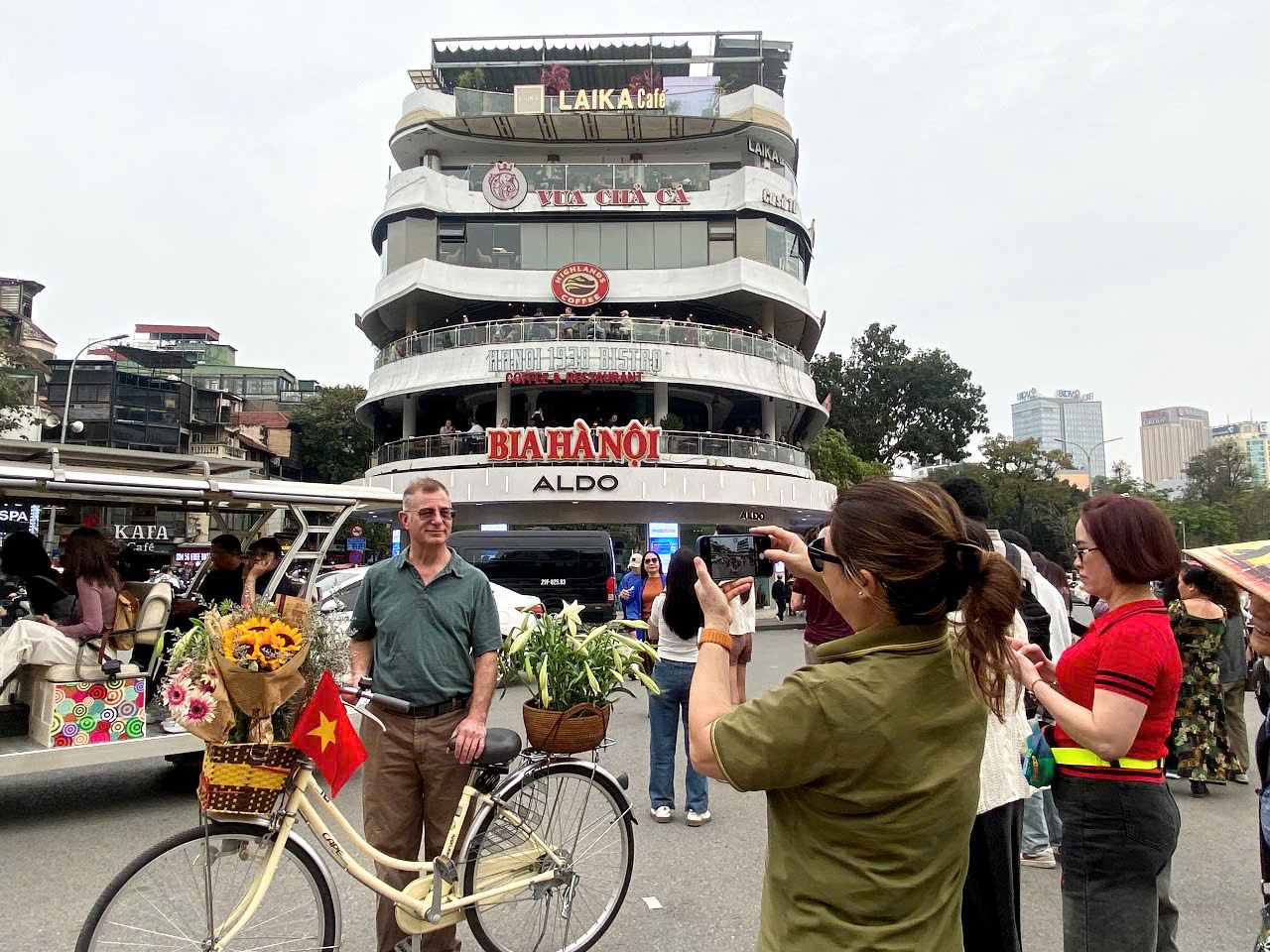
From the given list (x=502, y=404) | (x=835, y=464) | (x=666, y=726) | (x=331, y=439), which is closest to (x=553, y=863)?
(x=666, y=726)

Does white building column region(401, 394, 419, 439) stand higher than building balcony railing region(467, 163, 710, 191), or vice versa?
building balcony railing region(467, 163, 710, 191)

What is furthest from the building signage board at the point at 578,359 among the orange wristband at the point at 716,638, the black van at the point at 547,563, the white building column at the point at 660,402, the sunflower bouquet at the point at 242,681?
the orange wristband at the point at 716,638

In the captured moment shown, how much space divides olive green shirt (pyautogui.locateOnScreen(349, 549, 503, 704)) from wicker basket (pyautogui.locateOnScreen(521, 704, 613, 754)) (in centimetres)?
32

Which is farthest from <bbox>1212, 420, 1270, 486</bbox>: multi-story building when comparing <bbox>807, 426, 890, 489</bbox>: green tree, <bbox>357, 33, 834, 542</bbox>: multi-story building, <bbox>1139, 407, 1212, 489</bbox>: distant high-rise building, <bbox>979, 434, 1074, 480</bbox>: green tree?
<bbox>357, 33, 834, 542</bbox>: multi-story building

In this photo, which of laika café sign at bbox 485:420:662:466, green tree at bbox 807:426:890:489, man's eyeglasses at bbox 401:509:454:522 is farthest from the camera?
green tree at bbox 807:426:890:489

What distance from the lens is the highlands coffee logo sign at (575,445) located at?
27.6 m

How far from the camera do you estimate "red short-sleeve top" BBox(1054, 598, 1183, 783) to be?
2.35 m

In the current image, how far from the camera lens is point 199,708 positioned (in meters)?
2.61

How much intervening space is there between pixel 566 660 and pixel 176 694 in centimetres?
149

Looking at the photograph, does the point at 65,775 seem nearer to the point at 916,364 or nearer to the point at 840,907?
the point at 840,907

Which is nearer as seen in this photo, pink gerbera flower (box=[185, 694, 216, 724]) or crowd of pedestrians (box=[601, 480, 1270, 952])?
crowd of pedestrians (box=[601, 480, 1270, 952])

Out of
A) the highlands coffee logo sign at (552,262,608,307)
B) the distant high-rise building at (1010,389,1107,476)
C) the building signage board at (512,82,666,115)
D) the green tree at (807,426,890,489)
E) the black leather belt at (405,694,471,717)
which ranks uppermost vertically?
the distant high-rise building at (1010,389,1107,476)

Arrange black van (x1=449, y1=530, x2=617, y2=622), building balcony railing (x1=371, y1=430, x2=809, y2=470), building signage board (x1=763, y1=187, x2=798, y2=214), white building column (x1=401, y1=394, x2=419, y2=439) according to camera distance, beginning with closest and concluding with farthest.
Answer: black van (x1=449, y1=530, x2=617, y2=622), building balcony railing (x1=371, y1=430, x2=809, y2=470), white building column (x1=401, y1=394, x2=419, y2=439), building signage board (x1=763, y1=187, x2=798, y2=214)

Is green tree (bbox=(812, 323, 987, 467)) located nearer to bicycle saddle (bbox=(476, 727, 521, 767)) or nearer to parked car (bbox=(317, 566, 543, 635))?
parked car (bbox=(317, 566, 543, 635))
